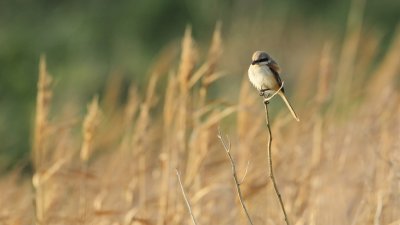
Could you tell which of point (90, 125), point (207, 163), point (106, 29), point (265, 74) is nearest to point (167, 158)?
point (207, 163)

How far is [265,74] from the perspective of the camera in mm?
3373

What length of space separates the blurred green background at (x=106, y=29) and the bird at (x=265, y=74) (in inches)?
329

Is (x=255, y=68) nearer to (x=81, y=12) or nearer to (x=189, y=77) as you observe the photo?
(x=189, y=77)

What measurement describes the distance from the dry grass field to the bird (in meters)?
0.45

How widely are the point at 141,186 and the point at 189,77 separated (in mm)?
586

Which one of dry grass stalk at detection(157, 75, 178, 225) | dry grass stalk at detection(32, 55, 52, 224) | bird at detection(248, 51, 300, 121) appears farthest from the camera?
dry grass stalk at detection(157, 75, 178, 225)

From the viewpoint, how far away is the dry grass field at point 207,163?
4230mm

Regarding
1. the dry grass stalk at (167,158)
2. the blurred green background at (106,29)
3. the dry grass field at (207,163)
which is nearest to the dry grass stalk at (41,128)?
the dry grass field at (207,163)

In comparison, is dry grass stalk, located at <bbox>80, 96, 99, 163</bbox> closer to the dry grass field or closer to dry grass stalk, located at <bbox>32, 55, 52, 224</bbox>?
the dry grass field

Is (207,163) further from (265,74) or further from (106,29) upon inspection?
(106,29)

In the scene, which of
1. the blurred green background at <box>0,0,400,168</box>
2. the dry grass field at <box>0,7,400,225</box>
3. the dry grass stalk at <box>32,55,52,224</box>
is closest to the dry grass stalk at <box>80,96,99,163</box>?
the dry grass field at <box>0,7,400,225</box>

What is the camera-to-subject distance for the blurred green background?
12922 mm

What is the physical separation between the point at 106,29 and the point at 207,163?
34.9 feet

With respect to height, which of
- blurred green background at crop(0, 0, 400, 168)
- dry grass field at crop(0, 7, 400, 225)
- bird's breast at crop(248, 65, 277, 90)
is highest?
bird's breast at crop(248, 65, 277, 90)
